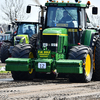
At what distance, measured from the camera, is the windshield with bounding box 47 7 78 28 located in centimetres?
1234

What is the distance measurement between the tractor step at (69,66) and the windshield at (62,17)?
7.17ft

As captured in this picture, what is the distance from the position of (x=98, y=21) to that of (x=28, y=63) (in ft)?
210

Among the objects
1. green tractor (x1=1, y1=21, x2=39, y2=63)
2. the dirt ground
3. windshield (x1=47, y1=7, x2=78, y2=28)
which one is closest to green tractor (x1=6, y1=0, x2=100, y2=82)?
windshield (x1=47, y1=7, x2=78, y2=28)

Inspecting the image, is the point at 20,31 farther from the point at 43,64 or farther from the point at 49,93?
the point at 49,93

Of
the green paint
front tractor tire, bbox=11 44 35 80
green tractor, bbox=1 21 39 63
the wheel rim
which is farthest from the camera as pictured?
green tractor, bbox=1 21 39 63

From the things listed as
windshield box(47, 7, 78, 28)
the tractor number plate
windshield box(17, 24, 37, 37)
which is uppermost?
windshield box(47, 7, 78, 28)

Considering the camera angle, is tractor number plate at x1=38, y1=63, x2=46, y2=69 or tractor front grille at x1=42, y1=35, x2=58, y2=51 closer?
tractor number plate at x1=38, y1=63, x2=46, y2=69

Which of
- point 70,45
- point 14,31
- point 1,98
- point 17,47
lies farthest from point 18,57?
point 14,31

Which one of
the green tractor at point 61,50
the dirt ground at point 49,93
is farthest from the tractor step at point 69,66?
the dirt ground at point 49,93

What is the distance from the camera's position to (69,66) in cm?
1056

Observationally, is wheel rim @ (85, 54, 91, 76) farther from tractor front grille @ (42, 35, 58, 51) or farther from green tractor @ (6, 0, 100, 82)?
tractor front grille @ (42, 35, 58, 51)

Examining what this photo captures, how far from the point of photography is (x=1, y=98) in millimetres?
7582

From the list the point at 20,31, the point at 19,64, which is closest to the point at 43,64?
the point at 19,64

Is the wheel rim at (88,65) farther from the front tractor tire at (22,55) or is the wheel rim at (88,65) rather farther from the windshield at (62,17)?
the front tractor tire at (22,55)
